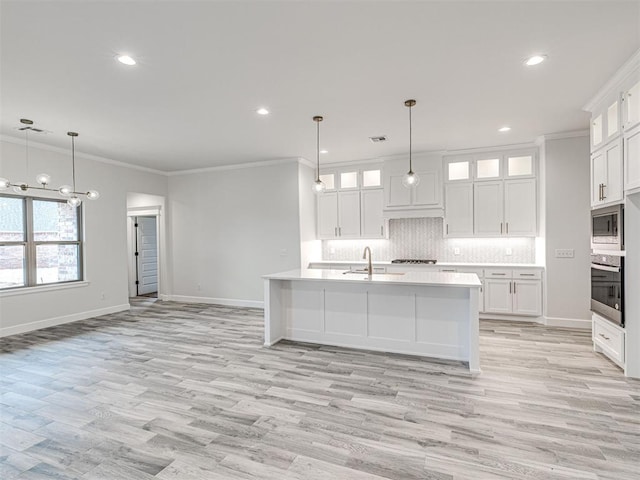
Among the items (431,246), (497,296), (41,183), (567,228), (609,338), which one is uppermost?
(41,183)

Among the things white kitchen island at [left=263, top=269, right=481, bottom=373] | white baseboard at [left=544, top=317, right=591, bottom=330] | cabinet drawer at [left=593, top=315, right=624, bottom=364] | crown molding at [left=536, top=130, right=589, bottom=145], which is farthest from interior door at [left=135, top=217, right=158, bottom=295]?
cabinet drawer at [left=593, top=315, right=624, bottom=364]

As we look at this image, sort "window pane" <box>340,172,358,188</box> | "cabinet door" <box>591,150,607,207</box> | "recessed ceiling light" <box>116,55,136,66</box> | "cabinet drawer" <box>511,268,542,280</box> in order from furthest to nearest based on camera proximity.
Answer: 1. "window pane" <box>340,172,358,188</box>
2. "cabinet drawer" <box>511,268,542,280</box>
3. "cabinet door" <box>591,150,607,207</box>
4. "recessed ceiling light" <box>116,55,136,66</box>

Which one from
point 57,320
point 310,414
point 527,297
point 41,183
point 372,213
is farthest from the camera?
point 372,213

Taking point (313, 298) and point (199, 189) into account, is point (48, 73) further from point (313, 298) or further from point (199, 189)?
point (199, 189)

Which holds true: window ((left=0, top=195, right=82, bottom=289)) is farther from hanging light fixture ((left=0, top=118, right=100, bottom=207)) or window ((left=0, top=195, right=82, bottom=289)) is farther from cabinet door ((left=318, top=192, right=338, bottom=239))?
cabinet door ((left=318, top=192, right=338, bottom=239))

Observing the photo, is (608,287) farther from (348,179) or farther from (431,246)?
(348,179)

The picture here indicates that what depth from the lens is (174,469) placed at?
1994mm

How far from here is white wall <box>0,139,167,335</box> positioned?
16.2 ft

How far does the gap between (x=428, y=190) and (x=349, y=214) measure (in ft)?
5.10

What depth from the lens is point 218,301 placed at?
6.96 metres

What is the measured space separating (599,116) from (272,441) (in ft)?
15.0

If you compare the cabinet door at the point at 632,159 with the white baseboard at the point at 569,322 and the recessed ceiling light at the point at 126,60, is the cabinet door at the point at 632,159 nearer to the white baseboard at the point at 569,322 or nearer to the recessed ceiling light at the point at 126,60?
the white baseboard at the point at 569,322

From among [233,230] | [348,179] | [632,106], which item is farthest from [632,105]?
[233,230]

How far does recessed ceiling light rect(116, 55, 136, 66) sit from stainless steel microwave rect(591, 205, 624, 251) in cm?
466
